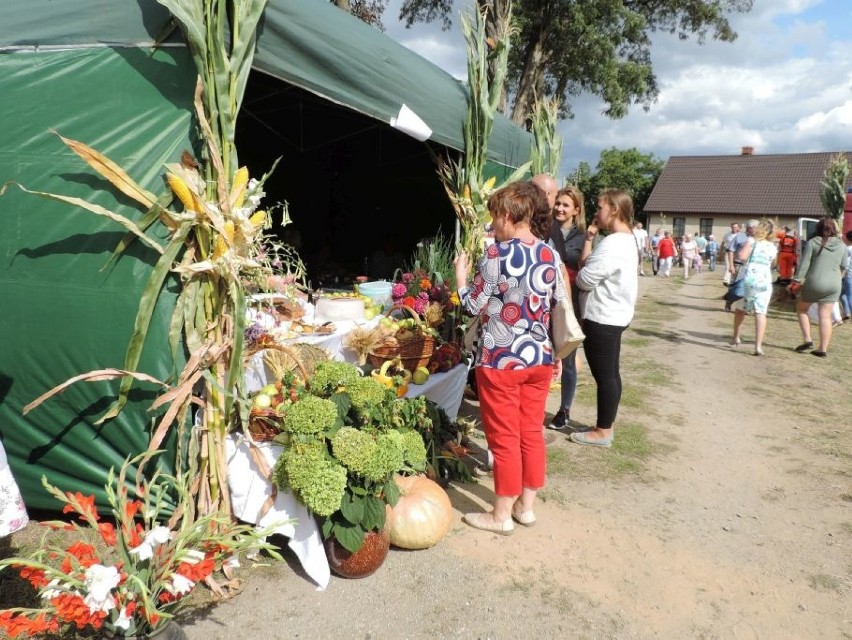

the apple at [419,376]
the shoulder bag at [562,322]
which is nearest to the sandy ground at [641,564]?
the apple at [419,376]

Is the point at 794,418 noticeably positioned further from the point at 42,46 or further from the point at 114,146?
the point at 42,46

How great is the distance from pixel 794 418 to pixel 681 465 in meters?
1.85

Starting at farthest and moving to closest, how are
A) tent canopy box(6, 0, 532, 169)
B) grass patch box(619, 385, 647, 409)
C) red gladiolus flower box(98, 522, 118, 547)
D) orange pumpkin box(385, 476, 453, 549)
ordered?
grass patch box(619, 385, 647, 409) < orange pumpkin box(385, 476, 453, 549) < tent canopy box(6, 0, 532, 169) < red gladiolus flower box(98, 522, 118, 547)

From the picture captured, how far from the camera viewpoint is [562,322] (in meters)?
2.99

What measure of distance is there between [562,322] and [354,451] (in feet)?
3.88

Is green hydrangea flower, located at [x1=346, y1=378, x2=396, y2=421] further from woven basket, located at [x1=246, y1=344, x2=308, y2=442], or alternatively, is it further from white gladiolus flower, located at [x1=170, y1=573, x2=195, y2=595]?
white gladiolus flower, located at [x1=170, y1=573, x2=195, y2=595]

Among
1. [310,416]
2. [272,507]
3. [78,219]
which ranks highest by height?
[78,219]

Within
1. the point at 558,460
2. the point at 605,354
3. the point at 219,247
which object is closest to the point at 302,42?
the point at 219,247

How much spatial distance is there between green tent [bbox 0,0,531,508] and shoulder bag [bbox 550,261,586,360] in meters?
1.77

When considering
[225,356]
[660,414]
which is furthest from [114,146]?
[660,414]

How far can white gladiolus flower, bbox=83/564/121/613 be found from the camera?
1.74m

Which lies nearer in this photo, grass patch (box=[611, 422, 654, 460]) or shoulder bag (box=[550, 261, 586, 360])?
shoulder bag (box=[550, 261, 586, 360])

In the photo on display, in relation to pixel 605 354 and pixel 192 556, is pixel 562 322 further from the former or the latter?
pixel 192 556

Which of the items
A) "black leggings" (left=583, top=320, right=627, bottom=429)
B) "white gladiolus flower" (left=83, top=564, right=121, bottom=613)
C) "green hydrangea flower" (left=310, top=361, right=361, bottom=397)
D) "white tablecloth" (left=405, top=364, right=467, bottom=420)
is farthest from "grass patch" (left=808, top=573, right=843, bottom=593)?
"white gladiolus flower" (left=83, top=564, right=121, bottom=613)
